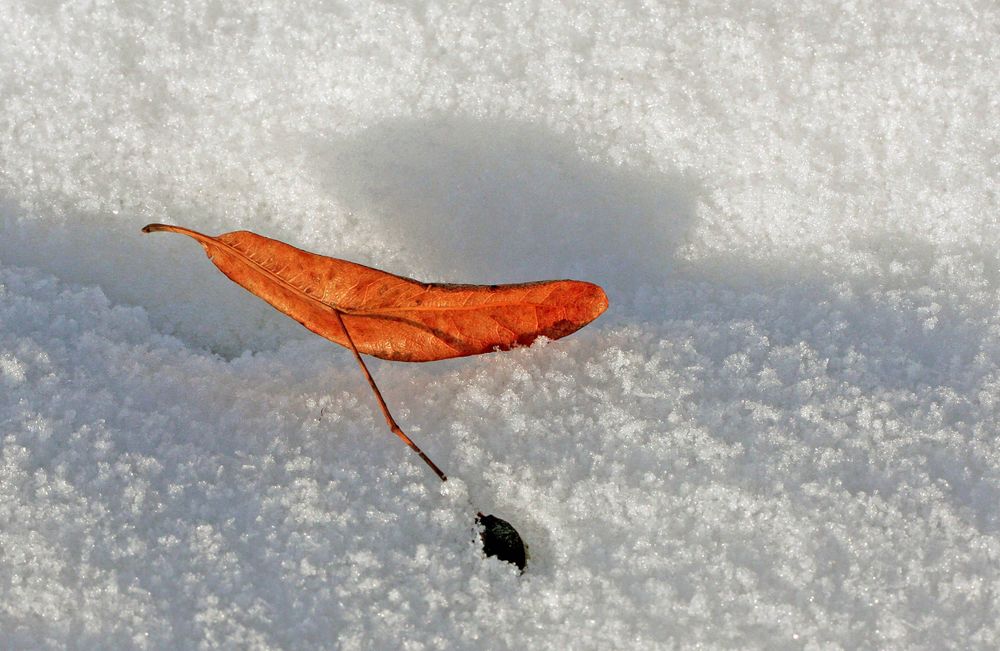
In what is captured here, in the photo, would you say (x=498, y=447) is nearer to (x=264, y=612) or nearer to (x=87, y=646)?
(x=264, y=612)

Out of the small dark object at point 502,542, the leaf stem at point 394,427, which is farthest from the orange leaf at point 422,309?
the small dark object at point 502,542

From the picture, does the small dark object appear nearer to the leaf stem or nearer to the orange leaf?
the leaf stem

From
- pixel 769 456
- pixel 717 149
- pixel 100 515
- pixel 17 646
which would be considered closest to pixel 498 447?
pixel 769 456

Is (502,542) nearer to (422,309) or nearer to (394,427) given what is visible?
(394,427)

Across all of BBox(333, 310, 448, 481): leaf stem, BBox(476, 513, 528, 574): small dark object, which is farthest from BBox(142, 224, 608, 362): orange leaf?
BBox(476, 513, 528, 574): small dark object

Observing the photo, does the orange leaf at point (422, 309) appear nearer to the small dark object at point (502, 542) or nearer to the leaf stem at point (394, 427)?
the leaf stem at point (394, 427)

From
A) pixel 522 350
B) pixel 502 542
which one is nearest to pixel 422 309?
pixel 522 350
